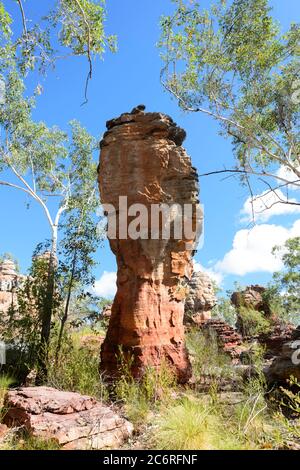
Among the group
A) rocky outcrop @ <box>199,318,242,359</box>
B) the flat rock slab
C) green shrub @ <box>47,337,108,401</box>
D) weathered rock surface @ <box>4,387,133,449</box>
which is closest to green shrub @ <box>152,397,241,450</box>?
weathered rock surface @ <box>4,387,133,449</box>

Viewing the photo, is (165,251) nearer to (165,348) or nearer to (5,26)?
(165,348)

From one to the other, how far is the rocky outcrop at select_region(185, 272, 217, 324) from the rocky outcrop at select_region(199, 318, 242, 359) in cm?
156

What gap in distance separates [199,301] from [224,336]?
3975 mm

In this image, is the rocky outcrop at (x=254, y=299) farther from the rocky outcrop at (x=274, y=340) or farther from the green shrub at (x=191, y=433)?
the green shrub at (x=191, y=433)

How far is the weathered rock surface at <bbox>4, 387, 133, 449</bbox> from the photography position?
4652 millimetres

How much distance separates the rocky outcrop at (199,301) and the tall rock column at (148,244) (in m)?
11.7

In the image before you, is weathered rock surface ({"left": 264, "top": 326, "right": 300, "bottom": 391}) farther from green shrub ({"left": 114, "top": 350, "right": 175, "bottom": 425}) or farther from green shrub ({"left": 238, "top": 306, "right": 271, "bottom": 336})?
green shrub ({"left": 238, "top": 306, "right": 271, "bottom": 336})

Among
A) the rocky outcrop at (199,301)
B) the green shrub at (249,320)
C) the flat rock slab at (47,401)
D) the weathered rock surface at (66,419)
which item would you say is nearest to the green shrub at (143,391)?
the weathered rock surface at (66,419)

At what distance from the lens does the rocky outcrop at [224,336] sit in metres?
16.2

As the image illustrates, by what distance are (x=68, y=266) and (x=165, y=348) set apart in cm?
522

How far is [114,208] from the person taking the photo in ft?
28.1
